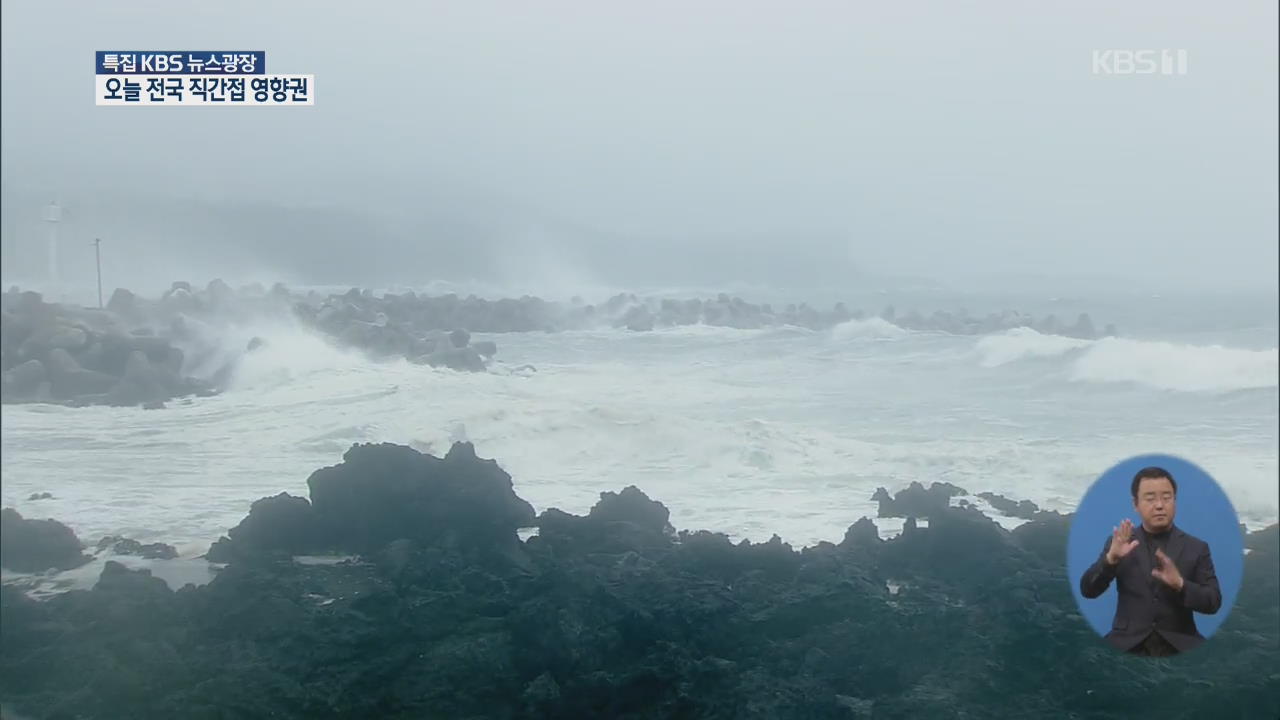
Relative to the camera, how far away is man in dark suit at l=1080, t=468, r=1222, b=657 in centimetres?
292

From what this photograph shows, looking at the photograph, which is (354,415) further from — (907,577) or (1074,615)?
(1074,615)

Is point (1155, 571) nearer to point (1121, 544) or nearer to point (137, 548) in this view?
point (1121, 544)

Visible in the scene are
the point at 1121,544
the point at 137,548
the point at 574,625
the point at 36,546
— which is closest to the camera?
the point at 1121,544

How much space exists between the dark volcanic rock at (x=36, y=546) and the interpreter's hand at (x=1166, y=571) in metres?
4.96

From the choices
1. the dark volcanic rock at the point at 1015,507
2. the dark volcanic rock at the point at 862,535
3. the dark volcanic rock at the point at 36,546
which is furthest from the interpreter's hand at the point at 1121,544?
the dark volcanic rock at the point at 36,546

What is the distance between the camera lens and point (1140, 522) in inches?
117

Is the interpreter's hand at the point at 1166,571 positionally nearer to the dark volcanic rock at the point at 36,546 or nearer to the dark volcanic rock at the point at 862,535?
the dark volcanic rock at the point at 862,535

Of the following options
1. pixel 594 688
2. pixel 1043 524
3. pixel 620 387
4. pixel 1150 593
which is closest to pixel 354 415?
pixel 620 387

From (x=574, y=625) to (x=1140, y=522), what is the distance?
2.33 m

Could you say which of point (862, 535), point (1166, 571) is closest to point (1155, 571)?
point (1166, 571)

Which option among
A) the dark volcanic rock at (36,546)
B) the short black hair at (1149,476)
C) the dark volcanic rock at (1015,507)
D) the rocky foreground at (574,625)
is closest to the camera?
the short black hair at (1149,476)

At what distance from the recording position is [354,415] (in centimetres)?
677

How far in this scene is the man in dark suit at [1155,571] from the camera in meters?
2.92

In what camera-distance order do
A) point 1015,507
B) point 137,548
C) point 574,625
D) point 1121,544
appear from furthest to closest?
point 1015,507, point 137,548, point 574,625, point 1121,544
